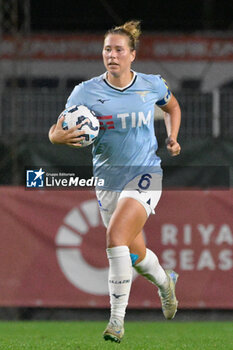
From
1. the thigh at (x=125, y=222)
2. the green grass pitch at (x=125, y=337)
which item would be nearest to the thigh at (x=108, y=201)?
the thigh at (x=125, y=222)

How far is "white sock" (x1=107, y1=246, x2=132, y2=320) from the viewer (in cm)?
611

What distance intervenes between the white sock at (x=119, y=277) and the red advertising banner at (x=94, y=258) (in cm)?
344

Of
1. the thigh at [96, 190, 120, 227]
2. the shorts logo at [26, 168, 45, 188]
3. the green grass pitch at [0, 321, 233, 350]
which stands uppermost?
the thigh at [96, 190, 120, 227]

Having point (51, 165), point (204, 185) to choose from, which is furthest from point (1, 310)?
point (204, 185)

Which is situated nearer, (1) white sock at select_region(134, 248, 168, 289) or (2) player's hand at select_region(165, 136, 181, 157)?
(2) player's hand at select_region(165, 136, 181, 157)

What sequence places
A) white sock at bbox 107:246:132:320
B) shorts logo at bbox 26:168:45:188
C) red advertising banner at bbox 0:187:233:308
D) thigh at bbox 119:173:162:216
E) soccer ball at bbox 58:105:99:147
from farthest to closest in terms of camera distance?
1. red advertising banner at bbox 0:187:233:308
2. shorts logo at bbox 26:168:45:188
3. thigh at bbox 119:173:162:216
4. soccer ball at bbox 58:105:99:147
5. white sock at bbox 107:246:132:320

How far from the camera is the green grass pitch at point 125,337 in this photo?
6.89 m

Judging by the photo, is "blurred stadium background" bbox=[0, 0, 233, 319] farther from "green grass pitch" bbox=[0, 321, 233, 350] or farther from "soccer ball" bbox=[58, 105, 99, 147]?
"soccer ball" bbox=[58, 105, 99, 147]

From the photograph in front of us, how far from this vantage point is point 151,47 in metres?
22.2

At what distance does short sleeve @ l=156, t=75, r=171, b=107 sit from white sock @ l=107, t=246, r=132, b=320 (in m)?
1.42

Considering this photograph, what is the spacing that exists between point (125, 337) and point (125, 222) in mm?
2225

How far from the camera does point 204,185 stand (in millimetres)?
10367

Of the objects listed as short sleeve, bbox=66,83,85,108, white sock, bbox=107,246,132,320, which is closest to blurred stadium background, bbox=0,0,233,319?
short sleeve, bbox=66,83,85,108

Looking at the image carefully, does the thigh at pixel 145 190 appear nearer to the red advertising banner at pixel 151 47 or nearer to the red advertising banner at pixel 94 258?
the red advertising banner at pixel 94 258
